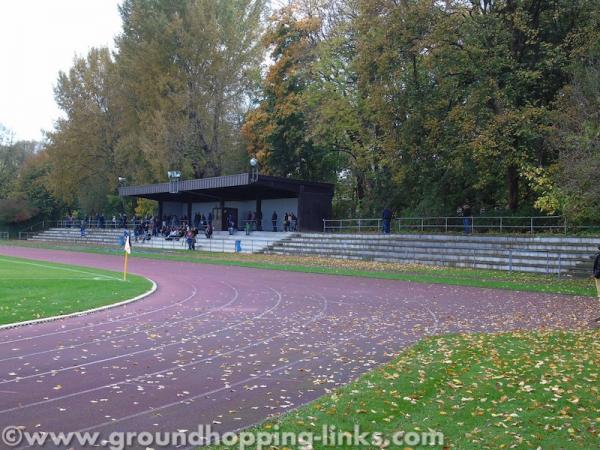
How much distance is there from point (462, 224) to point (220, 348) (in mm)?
27696

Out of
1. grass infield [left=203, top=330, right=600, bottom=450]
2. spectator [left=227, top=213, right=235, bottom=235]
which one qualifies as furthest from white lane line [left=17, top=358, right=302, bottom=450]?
spectator [left=227, top=213, right=235, bottom=235]

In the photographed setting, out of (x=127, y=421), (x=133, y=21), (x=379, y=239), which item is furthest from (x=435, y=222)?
(x=133, y=21)

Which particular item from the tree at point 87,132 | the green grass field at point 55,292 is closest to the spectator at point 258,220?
the tree at point 87,132

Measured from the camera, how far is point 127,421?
627 cm

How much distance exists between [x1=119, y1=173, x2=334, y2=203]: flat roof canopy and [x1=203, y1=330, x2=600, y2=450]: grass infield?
32.8m

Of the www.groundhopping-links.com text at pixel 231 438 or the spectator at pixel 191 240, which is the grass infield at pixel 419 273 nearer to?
the spectator at pixel 191 240

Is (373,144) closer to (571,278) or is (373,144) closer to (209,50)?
(571,278)

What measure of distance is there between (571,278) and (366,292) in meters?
9.98

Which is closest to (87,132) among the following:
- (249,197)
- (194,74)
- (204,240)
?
(194,74)

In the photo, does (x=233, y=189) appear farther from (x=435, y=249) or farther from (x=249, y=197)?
(x=435, y=249)

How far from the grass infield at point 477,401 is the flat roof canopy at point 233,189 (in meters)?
32.8

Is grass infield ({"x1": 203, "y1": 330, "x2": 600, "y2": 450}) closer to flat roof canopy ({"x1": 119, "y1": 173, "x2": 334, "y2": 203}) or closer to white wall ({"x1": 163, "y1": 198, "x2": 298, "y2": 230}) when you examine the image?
flat roof canopy ({"x1": 119, "y1": 173, "x2": 334, "y2": 203})

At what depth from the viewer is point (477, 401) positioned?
6.71 m

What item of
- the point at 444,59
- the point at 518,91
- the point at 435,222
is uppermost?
the point at 444,59
